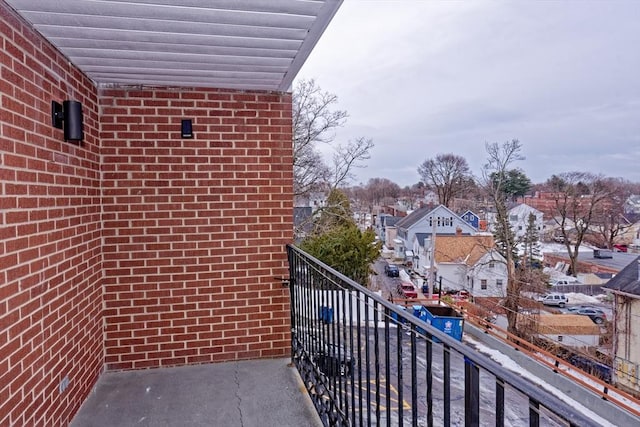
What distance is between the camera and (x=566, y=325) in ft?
44.7

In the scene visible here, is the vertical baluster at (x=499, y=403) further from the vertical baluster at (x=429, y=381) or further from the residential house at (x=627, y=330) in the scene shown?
the residential house at (x=627, y=330)

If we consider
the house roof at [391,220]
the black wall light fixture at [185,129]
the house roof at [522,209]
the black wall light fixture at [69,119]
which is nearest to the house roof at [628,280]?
the house roof at [522,209]

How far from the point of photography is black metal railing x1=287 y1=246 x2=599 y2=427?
794mm

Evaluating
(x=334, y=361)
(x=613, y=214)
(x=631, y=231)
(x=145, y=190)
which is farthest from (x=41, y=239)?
(x=631, y=231)

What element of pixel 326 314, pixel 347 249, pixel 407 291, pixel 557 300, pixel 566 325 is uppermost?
pixel 326 314

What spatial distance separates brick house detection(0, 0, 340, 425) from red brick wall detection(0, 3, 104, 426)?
0.03 ft

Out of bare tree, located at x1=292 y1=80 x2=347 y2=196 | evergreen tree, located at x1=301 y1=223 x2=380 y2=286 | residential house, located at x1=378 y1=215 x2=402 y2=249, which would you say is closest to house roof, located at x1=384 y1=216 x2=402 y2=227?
residential house, located at x1=378 y1=215 x2=402 y2=249

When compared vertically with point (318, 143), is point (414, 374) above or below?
below

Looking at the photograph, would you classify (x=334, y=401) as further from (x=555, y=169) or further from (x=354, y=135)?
(x=555, y=169)

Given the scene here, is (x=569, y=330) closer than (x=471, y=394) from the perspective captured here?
No

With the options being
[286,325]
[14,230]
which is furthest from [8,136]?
[286,325]

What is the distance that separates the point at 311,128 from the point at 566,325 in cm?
1115

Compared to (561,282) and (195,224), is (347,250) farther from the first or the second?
(561,282)

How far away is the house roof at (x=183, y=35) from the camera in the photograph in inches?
65.3
